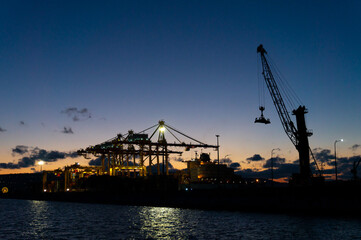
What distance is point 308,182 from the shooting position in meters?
63.4

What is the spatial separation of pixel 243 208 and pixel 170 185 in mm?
31363

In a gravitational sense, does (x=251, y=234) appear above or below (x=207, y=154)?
below

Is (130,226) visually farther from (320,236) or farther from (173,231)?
(320,236)

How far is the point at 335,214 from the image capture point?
4372 cm

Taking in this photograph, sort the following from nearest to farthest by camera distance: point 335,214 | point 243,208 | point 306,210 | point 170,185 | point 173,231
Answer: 1. point 173,231
2. point 335,214
3. point 306,210
4. point 243,208
5. point 170,185

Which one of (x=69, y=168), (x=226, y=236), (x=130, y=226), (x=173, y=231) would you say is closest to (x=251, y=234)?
(x=226, y=236)

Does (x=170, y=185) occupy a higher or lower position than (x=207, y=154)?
lower

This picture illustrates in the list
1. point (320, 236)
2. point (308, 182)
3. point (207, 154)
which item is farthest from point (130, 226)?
point (207, 154)

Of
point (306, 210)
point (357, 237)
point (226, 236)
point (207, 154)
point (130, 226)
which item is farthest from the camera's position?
point (207, 154)

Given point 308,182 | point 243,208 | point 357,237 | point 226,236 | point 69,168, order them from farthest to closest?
point 69,168 → point 308,182 → point 243,208 → point 226,236 → point 357,237

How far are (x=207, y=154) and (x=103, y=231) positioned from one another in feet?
236

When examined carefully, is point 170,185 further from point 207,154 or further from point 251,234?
point 251,234

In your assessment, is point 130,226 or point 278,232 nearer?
point 278,232

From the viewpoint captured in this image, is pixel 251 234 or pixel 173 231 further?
pixel 173 231
